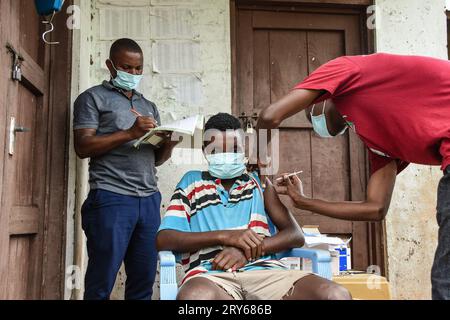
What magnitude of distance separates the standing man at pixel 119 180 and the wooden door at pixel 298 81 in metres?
1.05

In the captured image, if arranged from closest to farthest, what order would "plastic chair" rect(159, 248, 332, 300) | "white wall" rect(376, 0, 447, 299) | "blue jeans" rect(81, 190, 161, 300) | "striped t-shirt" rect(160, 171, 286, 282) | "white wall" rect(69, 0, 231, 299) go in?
"plastic chair" rect(159, 248, 332, 300)
"striped t-shirt" rect(160, 171, 286, 282)
"blue jeans" rect(81, 190, 161, 300)
"white wall" rect(69, 0, 231, 299)
"white wall" rect(376, 0, 447, 299)

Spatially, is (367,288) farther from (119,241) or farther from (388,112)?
(119,241)

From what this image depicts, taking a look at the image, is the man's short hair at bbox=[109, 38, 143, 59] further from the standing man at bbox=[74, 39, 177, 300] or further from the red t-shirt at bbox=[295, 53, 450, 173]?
the red t-shirt at bbox=[295, 53, 450, 173]

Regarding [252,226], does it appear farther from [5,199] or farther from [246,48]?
[246,48]

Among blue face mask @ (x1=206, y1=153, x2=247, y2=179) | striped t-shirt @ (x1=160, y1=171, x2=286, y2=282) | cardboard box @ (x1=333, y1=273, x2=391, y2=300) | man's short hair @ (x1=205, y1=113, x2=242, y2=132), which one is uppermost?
man's short hair @ (x1=205, y1=113, x2=242, y2=132)

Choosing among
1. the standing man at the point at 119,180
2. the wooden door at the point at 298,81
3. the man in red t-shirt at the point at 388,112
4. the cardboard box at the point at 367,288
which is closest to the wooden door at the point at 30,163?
the standing man at the point at 119,180

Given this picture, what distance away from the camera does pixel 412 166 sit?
380cm

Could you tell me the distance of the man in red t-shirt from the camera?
1.91 meters

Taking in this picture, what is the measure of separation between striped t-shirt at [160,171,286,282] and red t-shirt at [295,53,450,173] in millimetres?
620

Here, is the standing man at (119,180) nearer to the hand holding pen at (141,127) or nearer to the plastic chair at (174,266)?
the hand holding pen at (141,127)

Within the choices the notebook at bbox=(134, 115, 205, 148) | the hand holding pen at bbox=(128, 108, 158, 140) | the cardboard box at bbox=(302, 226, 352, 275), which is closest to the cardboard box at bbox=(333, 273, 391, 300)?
the cardboard box at bbox=(302, 226, 352, 275)

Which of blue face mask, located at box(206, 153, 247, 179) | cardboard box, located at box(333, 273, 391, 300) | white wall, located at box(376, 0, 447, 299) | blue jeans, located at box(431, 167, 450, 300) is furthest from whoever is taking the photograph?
white wall, located at box(376, 0, 447, 299)

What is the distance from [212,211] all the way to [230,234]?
0.20 m

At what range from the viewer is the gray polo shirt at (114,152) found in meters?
2.87
